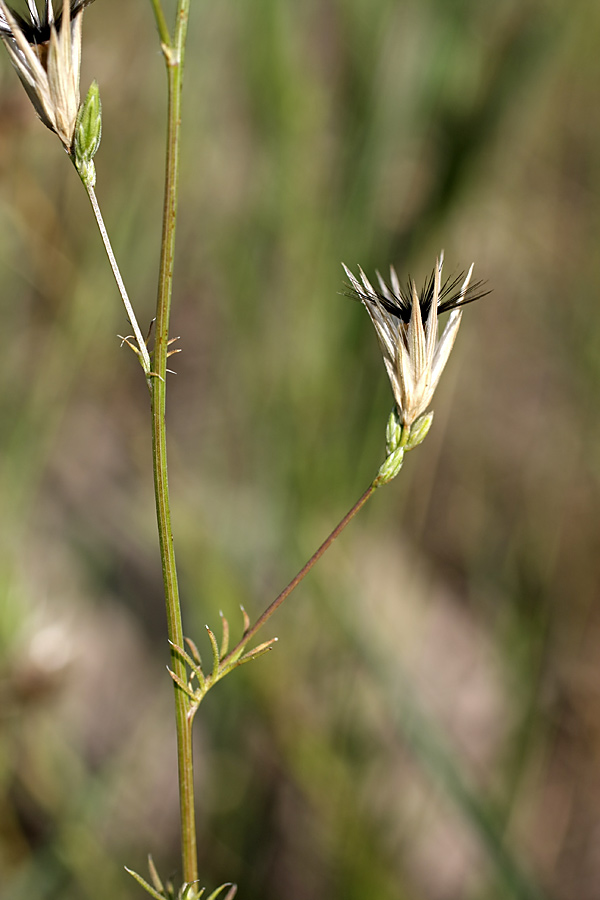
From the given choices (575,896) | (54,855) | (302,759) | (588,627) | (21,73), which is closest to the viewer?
(21,73)

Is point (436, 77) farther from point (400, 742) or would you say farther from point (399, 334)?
point (400, 742)

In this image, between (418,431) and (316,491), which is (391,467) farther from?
(316,491)

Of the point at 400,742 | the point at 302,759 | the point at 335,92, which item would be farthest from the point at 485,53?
the point at 400,742

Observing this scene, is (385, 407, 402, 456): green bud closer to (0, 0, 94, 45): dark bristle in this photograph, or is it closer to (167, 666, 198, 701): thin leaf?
(167, 666, 198, 701): thin leaf

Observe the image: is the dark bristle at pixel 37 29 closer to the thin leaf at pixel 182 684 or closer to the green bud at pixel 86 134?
the green bud at pixel 86 134

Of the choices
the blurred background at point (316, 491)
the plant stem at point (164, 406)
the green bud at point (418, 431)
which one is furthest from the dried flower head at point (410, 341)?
the blurred background at point (316, 491)

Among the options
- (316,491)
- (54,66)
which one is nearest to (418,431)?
(54,66)
